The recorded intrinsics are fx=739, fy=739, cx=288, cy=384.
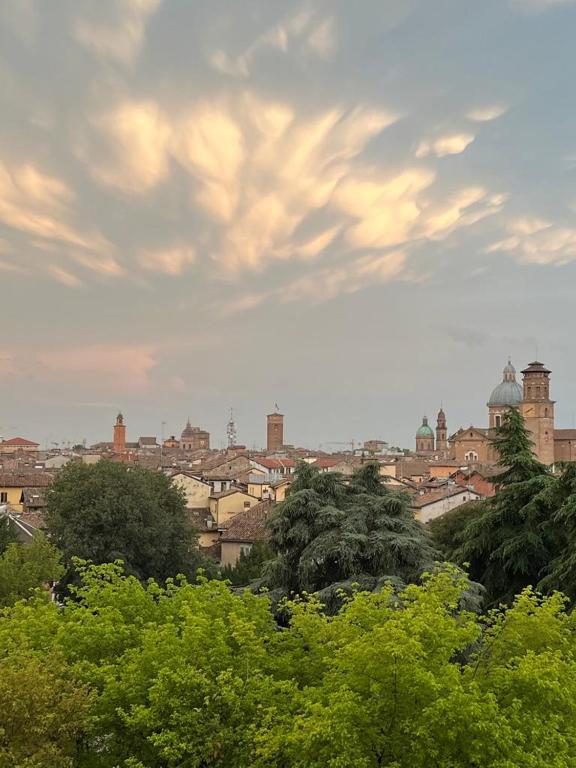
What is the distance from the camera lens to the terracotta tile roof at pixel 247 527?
44094 millimetres

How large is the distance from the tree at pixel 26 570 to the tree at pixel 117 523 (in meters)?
4.96

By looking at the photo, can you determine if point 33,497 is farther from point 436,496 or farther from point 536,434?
point 536,434

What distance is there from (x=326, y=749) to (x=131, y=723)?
3.09 m

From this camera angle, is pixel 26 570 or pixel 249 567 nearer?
pixel 26 570

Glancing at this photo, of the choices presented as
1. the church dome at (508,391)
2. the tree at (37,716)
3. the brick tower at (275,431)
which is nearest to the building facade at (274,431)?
the brick tower at (275,431)

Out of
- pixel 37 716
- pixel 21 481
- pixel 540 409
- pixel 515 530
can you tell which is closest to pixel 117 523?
pixel 515 530

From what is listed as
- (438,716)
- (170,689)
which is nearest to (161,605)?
(170,689)

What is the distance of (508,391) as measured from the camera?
134m

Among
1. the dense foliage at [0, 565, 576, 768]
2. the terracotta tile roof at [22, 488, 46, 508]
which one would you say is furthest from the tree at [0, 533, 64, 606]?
the terracotta tile roof at [22, 488, 46, 508]

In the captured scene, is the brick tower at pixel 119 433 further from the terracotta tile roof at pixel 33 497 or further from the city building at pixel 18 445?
the terracotta tile roof at pixel 33 497

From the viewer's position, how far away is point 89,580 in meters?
14.9

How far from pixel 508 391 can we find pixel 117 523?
111552 millimetres

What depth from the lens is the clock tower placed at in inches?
4606

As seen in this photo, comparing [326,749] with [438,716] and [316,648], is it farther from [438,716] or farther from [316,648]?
[316,648]
